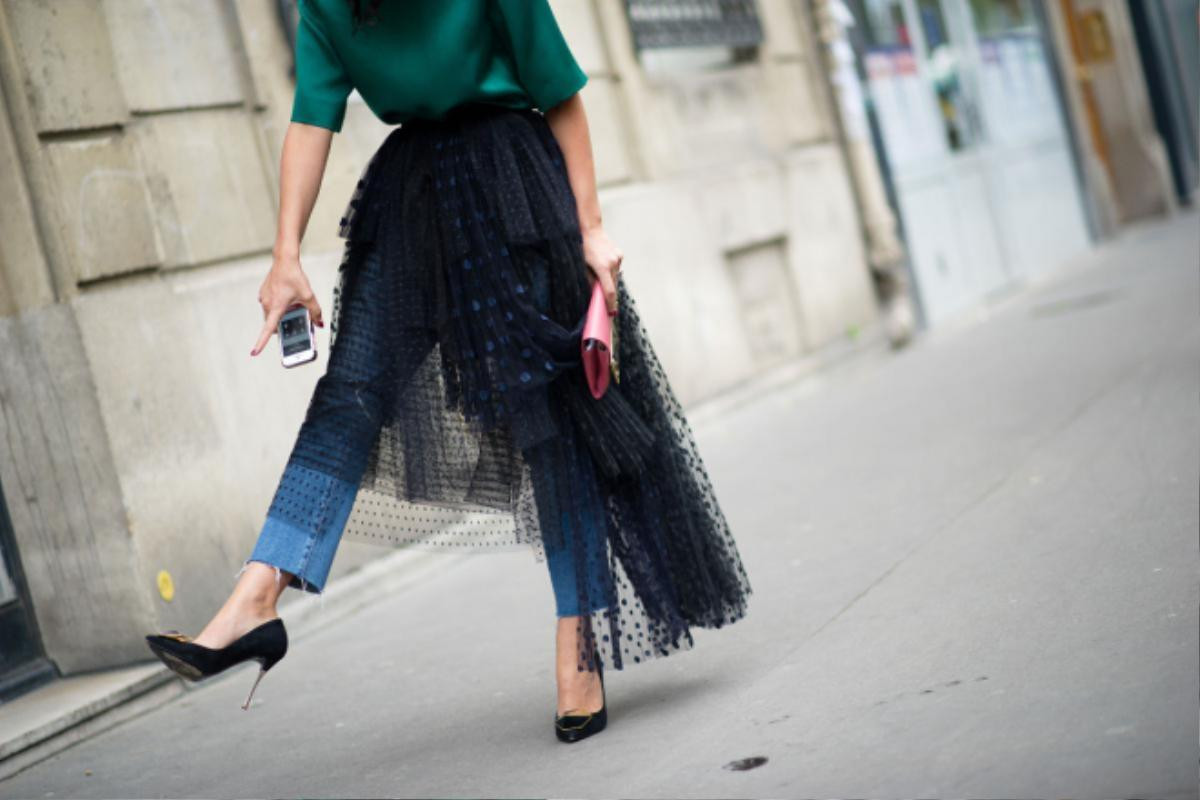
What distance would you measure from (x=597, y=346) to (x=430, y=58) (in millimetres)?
697

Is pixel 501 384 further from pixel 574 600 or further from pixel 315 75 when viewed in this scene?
pixel 315 75

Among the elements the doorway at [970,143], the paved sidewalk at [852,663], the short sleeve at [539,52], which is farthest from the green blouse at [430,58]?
the doorway at [970,143]

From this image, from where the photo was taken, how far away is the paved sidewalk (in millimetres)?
2994

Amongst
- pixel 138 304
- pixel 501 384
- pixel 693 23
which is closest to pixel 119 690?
pixel 138 304

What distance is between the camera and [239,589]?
3.34 m

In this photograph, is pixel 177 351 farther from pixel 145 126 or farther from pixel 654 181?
pixel 654 181

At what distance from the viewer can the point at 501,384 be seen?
3.53 m

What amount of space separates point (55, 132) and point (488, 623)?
2.15m

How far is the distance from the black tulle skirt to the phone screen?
0.12 m

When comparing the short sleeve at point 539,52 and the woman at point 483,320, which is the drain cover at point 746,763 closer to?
the woman at point 483,320

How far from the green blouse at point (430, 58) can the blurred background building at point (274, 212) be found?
2029 mm

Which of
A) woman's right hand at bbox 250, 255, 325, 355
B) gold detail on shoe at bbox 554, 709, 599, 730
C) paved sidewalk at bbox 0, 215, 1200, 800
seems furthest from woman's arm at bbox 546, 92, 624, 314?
paved sidewalk at bbox 0, 215, 1200, 800

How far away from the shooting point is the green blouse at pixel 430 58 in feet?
11.4

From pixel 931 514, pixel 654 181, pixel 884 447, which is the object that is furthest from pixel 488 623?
pixel 654 181
